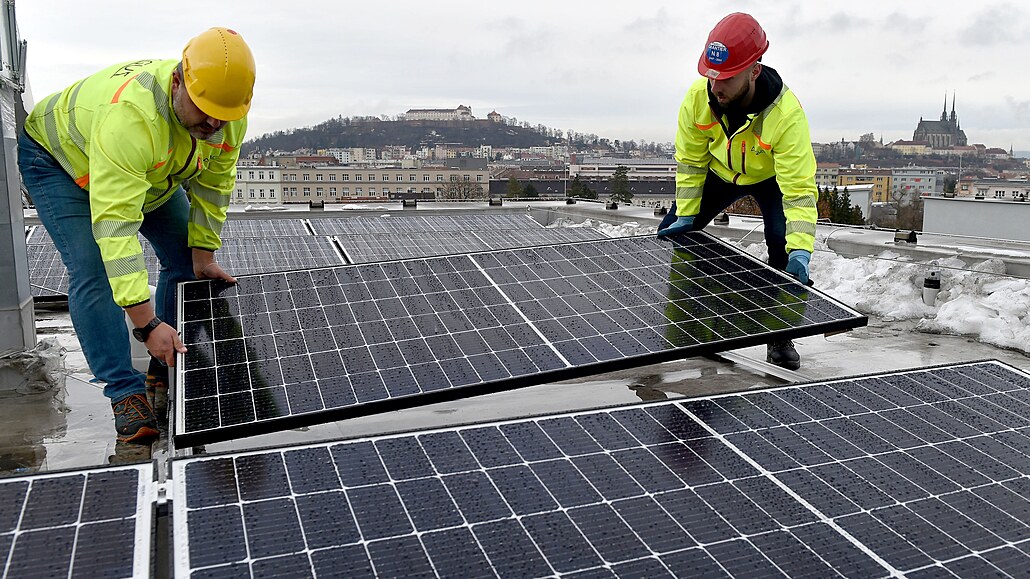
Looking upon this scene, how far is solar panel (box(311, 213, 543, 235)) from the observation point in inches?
657

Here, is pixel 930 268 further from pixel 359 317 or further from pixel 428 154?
pixel 428 154

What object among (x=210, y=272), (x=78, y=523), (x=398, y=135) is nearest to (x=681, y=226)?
(x=210, y=272)

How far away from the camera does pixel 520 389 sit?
7.06 meters

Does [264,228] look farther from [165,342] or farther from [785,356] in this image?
[165,342]

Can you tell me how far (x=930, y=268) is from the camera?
1040 centimetres

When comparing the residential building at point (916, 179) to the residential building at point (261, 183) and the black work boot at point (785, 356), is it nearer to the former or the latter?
the residential building at point (261, 183)

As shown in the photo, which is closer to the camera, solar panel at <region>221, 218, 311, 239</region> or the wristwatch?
the wristwatch

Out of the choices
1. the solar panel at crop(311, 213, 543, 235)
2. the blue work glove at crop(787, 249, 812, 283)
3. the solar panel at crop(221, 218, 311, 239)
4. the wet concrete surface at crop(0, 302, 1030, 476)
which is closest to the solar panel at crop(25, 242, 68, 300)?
the wet concrete surface at crop(0, 302, 1030, 476)

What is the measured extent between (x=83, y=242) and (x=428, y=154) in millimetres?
94875

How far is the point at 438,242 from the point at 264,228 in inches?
200

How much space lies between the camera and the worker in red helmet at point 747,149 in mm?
6719

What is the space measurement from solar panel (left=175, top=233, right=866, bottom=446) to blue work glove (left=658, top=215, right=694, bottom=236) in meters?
0.67

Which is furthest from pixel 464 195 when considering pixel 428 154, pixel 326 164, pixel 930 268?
pixel 930 268

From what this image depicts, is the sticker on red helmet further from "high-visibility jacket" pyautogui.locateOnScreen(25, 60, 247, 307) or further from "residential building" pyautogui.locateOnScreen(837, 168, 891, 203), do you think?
"residential building" pyautogui.locateOnScreen(837, 168, 891, 203)
